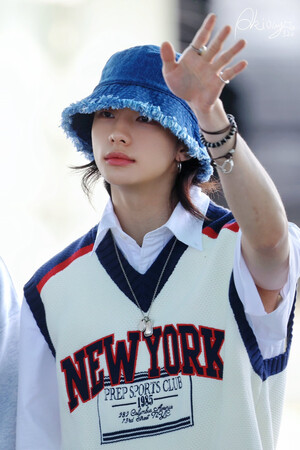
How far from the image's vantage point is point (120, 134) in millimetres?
1763

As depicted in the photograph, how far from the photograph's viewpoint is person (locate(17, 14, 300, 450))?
170 cm

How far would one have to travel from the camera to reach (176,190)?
6.38 feet

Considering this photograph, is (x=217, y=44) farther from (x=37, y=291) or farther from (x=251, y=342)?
(x=37, y=291)

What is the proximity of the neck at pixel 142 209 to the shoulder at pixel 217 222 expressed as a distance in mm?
103

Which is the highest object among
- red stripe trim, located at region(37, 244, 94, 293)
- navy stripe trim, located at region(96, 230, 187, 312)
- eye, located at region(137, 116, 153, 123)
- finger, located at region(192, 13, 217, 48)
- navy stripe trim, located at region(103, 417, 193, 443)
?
eye, located at region(137, 116, 153, 123)

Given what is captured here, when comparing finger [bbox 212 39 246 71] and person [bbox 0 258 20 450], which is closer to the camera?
finger [bbox 212 39 246 71]

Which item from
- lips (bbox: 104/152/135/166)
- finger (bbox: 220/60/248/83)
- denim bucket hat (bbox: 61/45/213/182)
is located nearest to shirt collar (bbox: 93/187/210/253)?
denim bucket hat (bbox: 61/45/213/182)

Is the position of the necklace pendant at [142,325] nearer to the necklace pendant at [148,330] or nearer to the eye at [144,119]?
the necklace pendant at [148,330]

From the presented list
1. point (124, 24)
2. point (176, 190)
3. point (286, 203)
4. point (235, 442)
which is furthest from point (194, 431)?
point (124, 24)

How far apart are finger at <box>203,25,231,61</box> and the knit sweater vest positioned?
52 cm

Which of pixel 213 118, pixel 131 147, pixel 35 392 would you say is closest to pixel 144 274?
pixel 131 147

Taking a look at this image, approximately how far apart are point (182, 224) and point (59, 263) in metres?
0.36

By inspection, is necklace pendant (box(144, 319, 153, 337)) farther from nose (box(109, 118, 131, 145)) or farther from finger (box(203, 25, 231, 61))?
finger (box(203, 25, 231, 61))

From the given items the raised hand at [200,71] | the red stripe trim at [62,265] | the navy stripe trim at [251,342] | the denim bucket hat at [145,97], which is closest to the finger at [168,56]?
the raised hand at [200,71]
